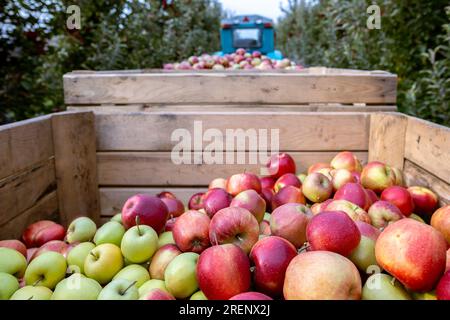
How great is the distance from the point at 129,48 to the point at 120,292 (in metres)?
5.65

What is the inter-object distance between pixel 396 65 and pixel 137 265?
13.0 ft

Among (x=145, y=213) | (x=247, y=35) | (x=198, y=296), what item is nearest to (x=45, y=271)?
(x=145, y=213)

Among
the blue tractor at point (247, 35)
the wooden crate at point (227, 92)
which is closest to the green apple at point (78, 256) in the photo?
the wooden crate at point (227, 92)

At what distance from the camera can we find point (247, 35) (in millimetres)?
11617

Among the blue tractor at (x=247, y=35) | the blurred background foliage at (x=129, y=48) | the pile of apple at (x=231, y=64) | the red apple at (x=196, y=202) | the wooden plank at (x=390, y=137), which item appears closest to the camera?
the red apple at (x=196, y=202)

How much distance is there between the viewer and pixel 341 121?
2191mm

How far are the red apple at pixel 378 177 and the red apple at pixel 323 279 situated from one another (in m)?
0.94

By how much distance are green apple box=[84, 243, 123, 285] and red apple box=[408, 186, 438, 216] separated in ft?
3.95

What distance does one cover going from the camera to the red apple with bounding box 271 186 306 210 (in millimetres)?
1802

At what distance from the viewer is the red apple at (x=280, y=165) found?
83.5 inches

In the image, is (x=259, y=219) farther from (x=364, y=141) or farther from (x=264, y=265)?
(x=364, y=141)

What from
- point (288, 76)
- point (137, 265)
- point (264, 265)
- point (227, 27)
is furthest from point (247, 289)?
point (227, 27)

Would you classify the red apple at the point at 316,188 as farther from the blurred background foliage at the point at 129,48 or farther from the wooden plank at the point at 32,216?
the blurred background foliage at the point at 129,48

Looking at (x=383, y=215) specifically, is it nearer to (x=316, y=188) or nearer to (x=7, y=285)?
(x=316, y=188)
